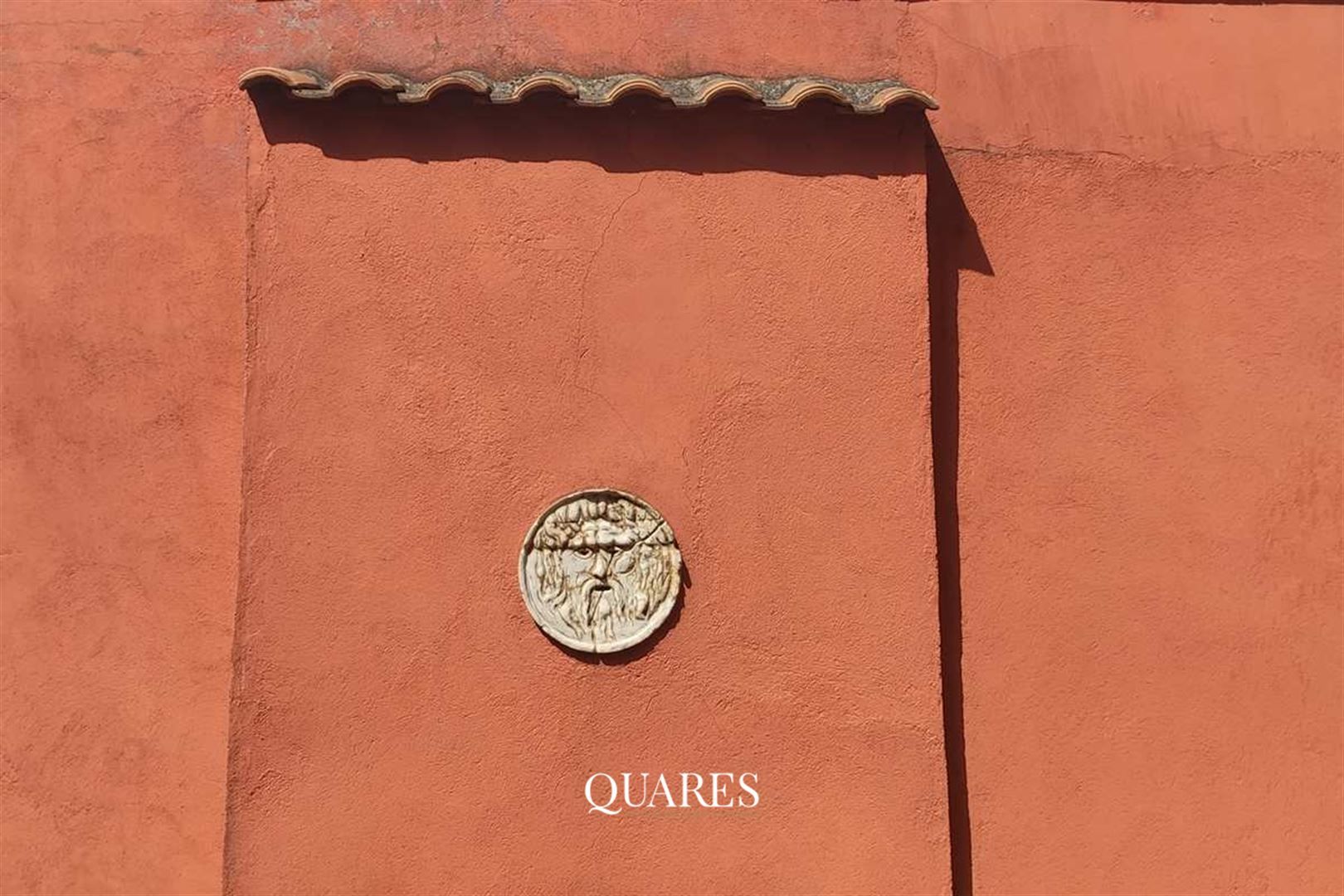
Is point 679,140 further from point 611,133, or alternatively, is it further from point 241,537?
point 241,537

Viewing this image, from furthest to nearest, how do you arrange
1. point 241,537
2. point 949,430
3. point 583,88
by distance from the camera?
point 949,430 → point 583,88 → point 241,537

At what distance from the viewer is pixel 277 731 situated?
13.2 ft

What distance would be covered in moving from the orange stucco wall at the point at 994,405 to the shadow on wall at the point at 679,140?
4 centimetres

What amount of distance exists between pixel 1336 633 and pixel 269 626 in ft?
11.4

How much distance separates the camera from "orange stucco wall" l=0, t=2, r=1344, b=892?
4348 mm

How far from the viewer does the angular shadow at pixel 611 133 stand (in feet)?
13.9

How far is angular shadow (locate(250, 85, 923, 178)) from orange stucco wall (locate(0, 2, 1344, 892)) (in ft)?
0.75

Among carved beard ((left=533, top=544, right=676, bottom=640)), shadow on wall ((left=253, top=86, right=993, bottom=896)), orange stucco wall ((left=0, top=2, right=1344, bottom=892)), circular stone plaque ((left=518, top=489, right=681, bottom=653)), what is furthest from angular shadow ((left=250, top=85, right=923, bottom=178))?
carved beard ((left=533, top=544, right=676, bottom=640))

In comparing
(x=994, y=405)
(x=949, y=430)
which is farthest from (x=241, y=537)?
(x=994, y=405)

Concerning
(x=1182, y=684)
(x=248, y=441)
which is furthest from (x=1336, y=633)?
(x=248, y=441)

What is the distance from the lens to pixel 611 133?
4297 mm

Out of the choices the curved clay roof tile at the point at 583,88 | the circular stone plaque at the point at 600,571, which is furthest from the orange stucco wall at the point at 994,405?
the circular stone plaque at the point at 600,571

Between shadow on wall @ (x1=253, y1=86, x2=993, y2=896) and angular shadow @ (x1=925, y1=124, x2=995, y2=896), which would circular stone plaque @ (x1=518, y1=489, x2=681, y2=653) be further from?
angular shadow @ (x1=925, y1=124, x2=995, y2=896)

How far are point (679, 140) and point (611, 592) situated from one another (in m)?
1.46
